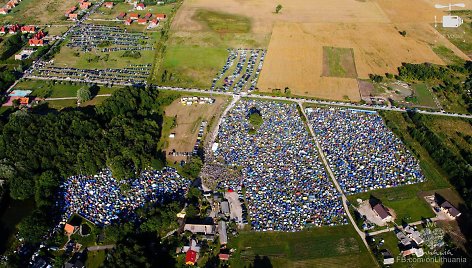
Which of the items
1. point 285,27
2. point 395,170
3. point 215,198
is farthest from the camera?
point 285,27

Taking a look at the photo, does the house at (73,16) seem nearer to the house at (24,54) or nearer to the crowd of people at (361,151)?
the house at (24,54)

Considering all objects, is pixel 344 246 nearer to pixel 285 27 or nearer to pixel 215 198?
pixel 215 198

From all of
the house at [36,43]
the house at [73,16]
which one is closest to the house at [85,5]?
the house at [73,16]

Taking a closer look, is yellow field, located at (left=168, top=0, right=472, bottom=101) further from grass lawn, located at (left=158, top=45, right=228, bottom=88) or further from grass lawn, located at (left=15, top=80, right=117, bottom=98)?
grass lawn, located at (left=15, top=80, right=117, bottom=98)

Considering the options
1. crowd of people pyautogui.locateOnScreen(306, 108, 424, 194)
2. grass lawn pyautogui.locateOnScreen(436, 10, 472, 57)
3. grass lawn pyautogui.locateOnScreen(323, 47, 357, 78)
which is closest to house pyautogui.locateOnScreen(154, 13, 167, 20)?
grass lawn pyautogui.locateOnScreen(323, 47, 357, 78)

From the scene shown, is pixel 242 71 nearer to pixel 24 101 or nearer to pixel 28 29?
pixel 24 101

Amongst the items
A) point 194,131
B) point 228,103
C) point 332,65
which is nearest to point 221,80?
point 228,103
